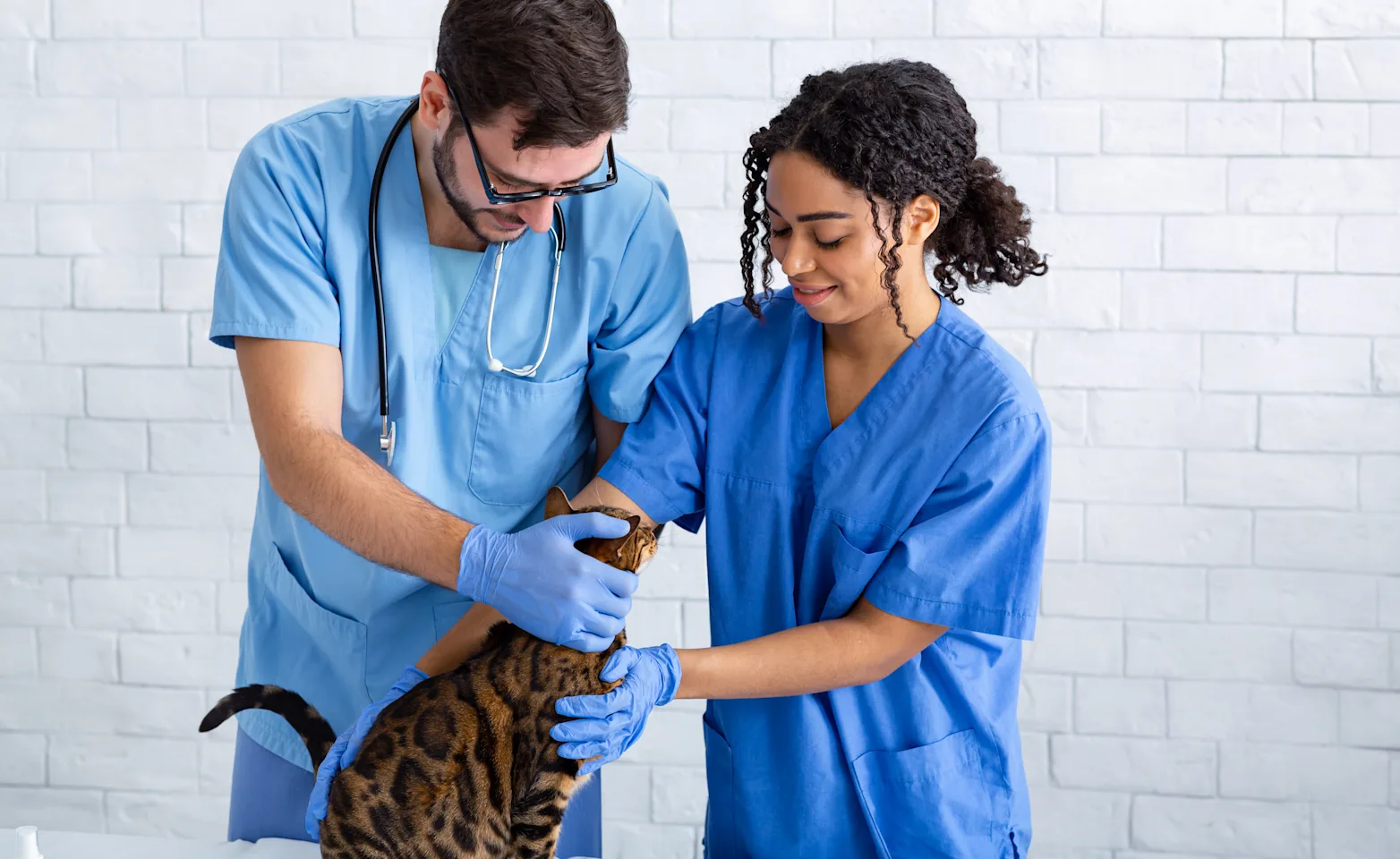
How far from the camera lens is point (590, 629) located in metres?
1.19

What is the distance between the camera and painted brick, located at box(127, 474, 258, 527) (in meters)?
2.38

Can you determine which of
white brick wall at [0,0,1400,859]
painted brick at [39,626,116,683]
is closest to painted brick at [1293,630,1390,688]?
white brick wall at [0,0,1400,859]

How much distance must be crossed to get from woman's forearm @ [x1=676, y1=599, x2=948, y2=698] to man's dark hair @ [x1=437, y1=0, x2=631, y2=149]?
0.59 metres

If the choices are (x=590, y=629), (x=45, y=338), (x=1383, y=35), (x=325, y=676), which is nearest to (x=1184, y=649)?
(x=1383, y=35)

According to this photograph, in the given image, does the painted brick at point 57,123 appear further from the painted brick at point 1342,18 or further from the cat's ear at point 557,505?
the painted brick at point 1342,18

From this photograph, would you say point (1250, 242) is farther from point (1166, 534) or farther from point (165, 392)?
point (165, 392)

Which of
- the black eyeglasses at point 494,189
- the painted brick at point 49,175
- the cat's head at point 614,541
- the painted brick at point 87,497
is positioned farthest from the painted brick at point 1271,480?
the painted brick at point 49,175

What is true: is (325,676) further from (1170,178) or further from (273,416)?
(1170,178)

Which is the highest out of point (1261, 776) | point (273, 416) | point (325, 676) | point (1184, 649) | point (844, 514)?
point (273, 416)

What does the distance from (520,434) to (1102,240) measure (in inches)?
53.0

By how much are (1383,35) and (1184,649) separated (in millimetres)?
1245

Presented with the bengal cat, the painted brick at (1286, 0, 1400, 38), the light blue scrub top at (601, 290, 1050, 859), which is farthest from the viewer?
the painted brick at (1286, 0, 1400, 38)

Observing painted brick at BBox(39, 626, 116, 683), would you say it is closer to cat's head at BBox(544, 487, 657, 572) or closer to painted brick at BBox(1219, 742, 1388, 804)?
cat's head at BBox(544, 487, 657, 572)

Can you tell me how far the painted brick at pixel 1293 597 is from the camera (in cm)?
220
